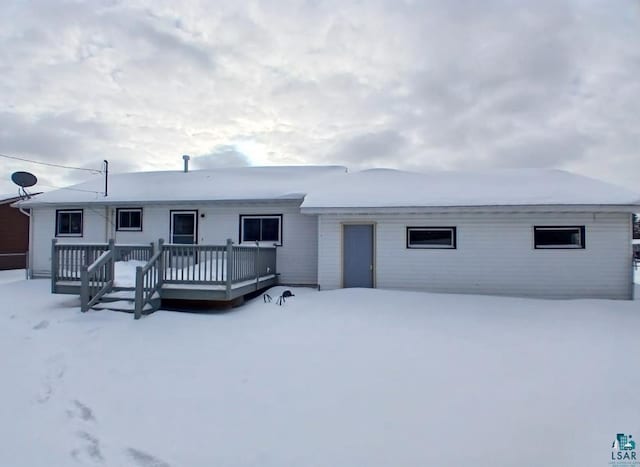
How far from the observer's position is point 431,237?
9.67 metres

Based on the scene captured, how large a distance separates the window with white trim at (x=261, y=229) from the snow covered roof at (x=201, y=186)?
0.73 metres

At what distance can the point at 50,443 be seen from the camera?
316 centimetres

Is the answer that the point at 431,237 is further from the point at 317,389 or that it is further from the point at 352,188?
the point at 317,389

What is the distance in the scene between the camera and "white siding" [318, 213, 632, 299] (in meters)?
9.09

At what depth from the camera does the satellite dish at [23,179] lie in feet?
46.7

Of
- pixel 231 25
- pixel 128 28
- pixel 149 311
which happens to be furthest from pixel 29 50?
pixel 149 311

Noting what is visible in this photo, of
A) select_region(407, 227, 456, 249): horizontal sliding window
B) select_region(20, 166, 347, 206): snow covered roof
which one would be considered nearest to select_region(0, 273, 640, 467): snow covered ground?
select_region(407, 227, 456, 249): horizontal sliding window

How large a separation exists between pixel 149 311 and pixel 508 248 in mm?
8909

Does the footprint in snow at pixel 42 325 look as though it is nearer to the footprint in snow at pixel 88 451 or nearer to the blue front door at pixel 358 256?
the footprint in snow at pixel 88 451

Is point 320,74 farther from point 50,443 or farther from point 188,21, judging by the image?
point 50,443

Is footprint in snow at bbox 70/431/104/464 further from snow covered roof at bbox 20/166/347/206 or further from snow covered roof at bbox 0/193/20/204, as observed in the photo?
snow covered roof at bbox 0/193/20/204

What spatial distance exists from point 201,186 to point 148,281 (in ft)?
20.6

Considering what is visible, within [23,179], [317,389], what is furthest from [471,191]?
[23,179]

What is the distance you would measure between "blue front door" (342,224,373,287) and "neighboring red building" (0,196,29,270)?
686 inches
